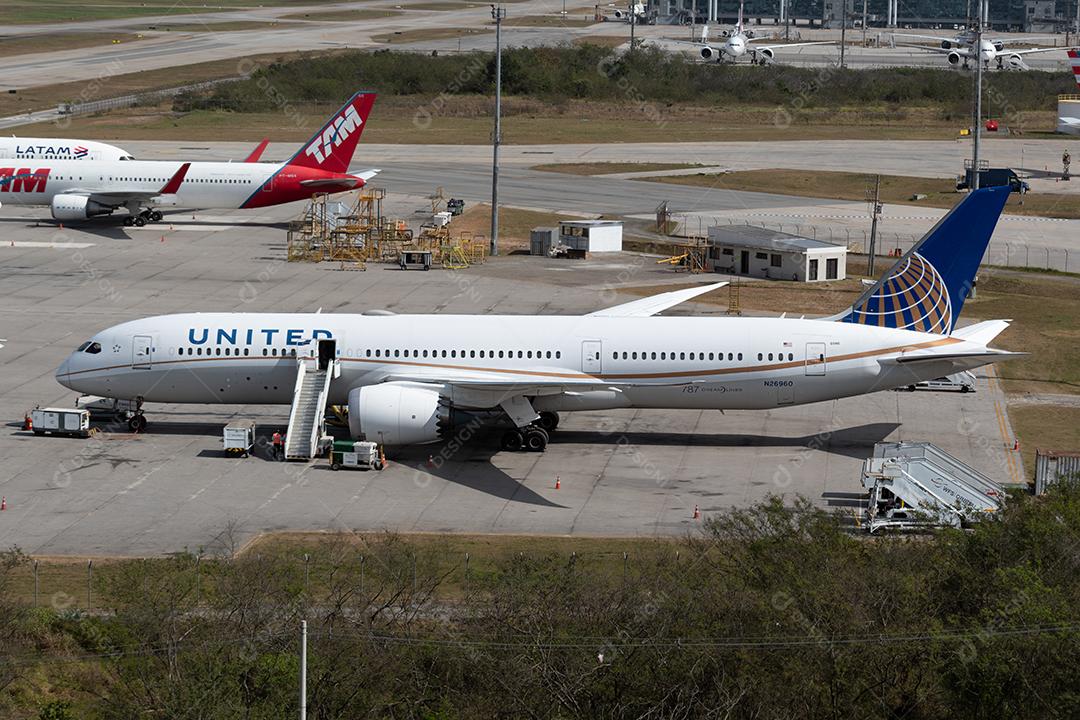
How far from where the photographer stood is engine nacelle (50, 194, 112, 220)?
3868 inches

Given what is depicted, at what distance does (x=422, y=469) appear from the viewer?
5062 cm

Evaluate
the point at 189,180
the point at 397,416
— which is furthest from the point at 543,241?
the point at 397,416

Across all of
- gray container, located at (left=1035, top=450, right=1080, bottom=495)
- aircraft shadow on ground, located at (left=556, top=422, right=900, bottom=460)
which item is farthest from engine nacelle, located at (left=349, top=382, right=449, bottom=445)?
gray container, located at (left=1035, top=450, right=1080, bottom=495)

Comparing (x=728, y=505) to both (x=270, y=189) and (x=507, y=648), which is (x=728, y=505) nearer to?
(x=507, y=648)

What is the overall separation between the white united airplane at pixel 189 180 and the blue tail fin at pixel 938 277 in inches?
2117

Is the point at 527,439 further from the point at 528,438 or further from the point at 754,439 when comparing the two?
the point at 754,439

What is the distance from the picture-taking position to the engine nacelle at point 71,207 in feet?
322

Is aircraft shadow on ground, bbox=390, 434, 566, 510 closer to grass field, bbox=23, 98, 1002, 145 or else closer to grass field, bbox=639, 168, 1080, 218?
grass field, bbox=639, 168, 1080, 218

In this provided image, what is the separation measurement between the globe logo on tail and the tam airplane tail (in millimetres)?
53879

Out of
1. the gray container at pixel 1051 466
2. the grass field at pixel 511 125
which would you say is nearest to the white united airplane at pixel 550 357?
the gray container at pixel 1051 466

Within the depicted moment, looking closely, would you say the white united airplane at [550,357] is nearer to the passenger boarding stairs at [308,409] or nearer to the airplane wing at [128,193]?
the passenger boarding stairs at [308,409]

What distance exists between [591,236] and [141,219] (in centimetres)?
3142

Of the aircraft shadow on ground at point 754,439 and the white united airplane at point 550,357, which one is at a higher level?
the white united airplane at point 550,357

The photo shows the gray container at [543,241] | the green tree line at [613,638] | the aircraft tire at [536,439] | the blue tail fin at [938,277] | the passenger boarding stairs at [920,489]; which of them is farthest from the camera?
the gray container at [543,241]
